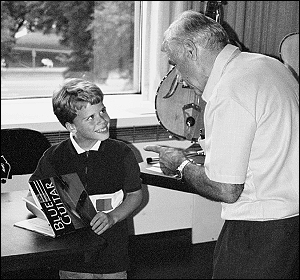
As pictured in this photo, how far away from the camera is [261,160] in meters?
1.70

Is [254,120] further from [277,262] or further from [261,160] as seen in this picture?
[277,262]

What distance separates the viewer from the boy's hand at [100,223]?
2139 mm

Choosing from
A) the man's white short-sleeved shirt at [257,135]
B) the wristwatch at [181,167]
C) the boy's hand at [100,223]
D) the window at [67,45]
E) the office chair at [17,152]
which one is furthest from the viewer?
the window at [67,45]

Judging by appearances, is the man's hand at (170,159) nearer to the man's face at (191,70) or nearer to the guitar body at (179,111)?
the man's face at (191,70)

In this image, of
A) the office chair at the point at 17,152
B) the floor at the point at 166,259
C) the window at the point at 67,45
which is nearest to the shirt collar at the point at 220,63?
the office chair at the point at 17,152

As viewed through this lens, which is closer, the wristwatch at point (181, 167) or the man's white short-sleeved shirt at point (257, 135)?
the man's white short-sleeved shirt at point (257, 135)

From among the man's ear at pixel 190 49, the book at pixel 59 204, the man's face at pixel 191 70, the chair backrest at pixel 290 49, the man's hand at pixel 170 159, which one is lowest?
the book at pixel 59 204

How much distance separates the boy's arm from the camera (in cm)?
215

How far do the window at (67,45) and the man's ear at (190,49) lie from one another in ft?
7.14

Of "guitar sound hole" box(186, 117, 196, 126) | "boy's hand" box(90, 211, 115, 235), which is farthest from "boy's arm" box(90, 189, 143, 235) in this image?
"guitar sound hole" box(186, 117, 196, 126)

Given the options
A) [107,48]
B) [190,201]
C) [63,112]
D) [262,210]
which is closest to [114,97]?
[107,48]

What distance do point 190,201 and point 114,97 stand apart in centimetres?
87

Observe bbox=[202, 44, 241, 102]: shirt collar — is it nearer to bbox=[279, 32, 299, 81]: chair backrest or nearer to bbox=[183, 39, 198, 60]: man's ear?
bbox=[183, 39, 198, 60]: man's ear

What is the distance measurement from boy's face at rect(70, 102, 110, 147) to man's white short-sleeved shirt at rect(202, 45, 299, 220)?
29.2 inches
